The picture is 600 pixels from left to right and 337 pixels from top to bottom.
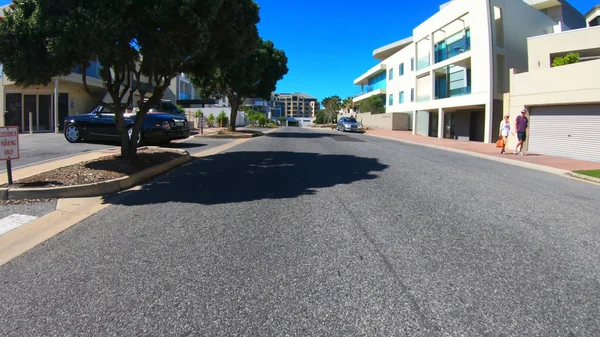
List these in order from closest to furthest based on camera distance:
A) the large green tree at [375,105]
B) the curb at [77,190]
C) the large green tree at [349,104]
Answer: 1. the curb at [77,190]
2. the large green tree at [375,105]
3. the large green tree at [349,104]

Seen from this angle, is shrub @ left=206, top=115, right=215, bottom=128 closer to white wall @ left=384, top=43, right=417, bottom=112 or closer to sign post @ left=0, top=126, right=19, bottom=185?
white wall @ left=384, top=43, right=417, bottom=112

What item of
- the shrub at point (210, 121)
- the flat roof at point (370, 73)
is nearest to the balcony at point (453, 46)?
the flat roof at point (370, 73)

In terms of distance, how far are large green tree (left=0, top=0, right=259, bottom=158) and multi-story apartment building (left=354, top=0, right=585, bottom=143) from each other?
20.5 m

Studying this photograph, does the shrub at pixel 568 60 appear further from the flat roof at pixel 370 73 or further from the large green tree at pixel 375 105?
the large green tree at pixel 375 105

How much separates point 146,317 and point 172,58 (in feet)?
23.3

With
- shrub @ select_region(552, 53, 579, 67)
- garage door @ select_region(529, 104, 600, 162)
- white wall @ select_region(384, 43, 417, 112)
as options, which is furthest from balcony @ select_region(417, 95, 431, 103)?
garage door @ select_region(529, 104, 600, 162)

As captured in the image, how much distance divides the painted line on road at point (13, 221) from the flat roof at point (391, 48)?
51854 mm

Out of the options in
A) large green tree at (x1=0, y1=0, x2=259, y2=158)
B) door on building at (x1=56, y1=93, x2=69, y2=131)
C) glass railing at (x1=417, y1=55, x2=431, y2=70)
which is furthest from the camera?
glass railing at (x1=417, y1=55, x2=431, y2=70)

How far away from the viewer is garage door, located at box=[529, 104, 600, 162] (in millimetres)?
15977

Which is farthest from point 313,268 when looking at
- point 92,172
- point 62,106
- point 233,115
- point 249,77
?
point 62,106

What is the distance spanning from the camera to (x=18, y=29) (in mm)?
7324

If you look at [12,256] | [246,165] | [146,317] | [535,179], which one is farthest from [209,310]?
[535,179]

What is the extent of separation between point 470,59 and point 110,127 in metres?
23.7

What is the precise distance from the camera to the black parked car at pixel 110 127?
14.0m
